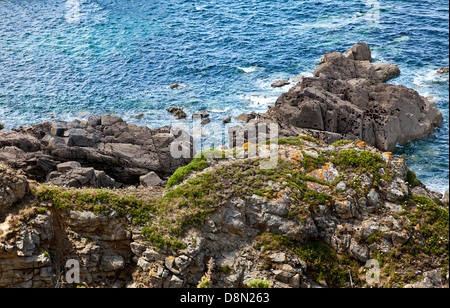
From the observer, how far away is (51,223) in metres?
17.7

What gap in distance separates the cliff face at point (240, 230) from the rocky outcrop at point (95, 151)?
862 centimetres

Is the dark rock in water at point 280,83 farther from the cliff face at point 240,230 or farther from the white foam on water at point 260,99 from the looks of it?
the cliff face at point 240,230

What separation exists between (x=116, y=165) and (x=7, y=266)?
46.1ft

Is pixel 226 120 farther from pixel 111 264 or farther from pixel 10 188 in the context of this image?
pixel 10 188

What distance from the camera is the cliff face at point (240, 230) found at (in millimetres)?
16609

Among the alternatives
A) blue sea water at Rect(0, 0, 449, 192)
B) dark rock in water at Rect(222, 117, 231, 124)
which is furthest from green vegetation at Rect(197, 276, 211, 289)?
dark rock in water at Rect(222, 117, 231, 124)

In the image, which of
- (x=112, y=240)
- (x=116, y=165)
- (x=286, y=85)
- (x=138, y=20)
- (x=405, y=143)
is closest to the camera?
(x=112, y=240)

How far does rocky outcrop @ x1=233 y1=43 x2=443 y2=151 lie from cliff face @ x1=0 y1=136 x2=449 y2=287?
11925 millimetres

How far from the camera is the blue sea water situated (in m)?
41.0

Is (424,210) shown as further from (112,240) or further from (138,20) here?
(138,20)

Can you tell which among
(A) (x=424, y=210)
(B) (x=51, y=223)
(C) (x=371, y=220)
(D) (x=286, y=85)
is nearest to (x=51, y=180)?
(B) (x=51, y=223)

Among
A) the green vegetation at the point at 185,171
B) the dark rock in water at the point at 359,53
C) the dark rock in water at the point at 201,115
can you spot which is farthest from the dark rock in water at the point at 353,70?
the green vegetation at the point at 185,171

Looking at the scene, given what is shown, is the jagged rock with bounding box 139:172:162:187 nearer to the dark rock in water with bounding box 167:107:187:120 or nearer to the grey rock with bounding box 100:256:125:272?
the grey rock with bounding box 100:256:125:272

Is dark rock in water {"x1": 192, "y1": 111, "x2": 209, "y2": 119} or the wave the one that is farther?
the wave
